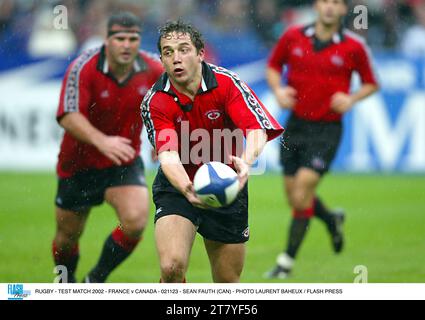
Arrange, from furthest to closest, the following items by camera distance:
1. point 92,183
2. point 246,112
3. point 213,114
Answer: point 92,183 < point 213,114 < point 246,112

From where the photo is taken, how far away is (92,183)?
7.24m

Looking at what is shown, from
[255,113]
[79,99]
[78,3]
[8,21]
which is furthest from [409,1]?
[255,113]

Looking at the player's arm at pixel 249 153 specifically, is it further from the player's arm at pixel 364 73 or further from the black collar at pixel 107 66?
the player's arm at pixel 364 73

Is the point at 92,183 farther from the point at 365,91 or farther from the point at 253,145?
the point at 365,91

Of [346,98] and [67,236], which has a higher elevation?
[346,98]

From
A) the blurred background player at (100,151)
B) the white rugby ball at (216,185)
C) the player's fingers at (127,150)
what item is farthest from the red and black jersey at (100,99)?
the white rugby ball at (216,185)

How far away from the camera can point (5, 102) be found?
13.5 m

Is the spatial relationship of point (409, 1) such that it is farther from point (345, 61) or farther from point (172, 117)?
point (172, 117)

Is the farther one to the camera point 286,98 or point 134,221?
point 286,98

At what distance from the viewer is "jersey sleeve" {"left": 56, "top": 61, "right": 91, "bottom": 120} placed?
23.3 feet

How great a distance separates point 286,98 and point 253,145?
3052 mm

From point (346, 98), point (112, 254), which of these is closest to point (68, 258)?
point (112, 254)

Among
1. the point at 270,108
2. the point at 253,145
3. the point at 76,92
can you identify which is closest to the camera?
the point at 253,145

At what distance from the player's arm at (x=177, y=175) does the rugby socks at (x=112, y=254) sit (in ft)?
5.74
